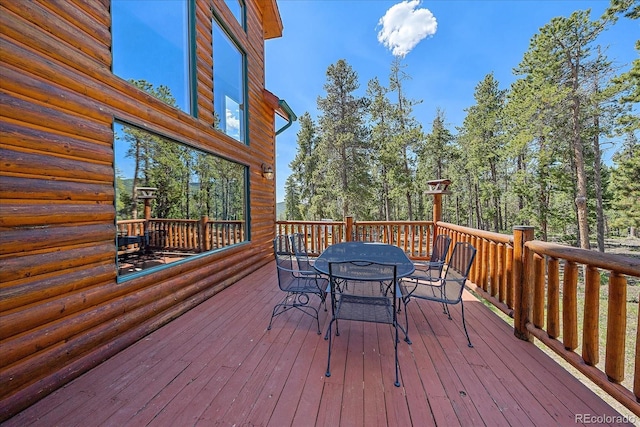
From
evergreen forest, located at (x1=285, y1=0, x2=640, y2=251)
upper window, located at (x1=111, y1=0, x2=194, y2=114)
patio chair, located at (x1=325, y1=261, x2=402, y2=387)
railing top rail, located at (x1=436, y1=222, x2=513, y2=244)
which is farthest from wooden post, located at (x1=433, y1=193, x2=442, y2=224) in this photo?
evergreen forest, located at (x1=285, y1=0, x2=640, y2=251)

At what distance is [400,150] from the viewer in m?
15.9

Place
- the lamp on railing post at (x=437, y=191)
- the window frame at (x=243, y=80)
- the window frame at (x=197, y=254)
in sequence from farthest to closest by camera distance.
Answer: the lamp on railing post at (x=437, y=191) < the window frame at (x=243, y=80) < the window frame at (x=197, y=254)

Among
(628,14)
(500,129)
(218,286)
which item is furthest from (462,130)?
(218,286)

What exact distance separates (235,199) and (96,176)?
257cm

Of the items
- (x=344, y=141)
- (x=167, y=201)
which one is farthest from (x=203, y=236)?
(x=344, y=141)

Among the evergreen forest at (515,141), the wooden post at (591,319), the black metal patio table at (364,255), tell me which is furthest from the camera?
the evergreen forest at (515,141)

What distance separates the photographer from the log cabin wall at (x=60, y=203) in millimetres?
1559

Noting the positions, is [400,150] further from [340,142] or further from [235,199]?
[235,199]

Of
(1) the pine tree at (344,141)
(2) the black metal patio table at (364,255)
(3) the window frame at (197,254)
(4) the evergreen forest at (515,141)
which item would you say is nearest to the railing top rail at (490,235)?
(2) the black metal patio table at (364,255)

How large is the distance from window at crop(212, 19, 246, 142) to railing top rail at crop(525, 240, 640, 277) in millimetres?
4268

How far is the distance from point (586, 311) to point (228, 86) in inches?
204

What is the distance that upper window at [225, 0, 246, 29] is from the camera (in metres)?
4.49

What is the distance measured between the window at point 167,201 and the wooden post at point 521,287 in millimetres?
3631
